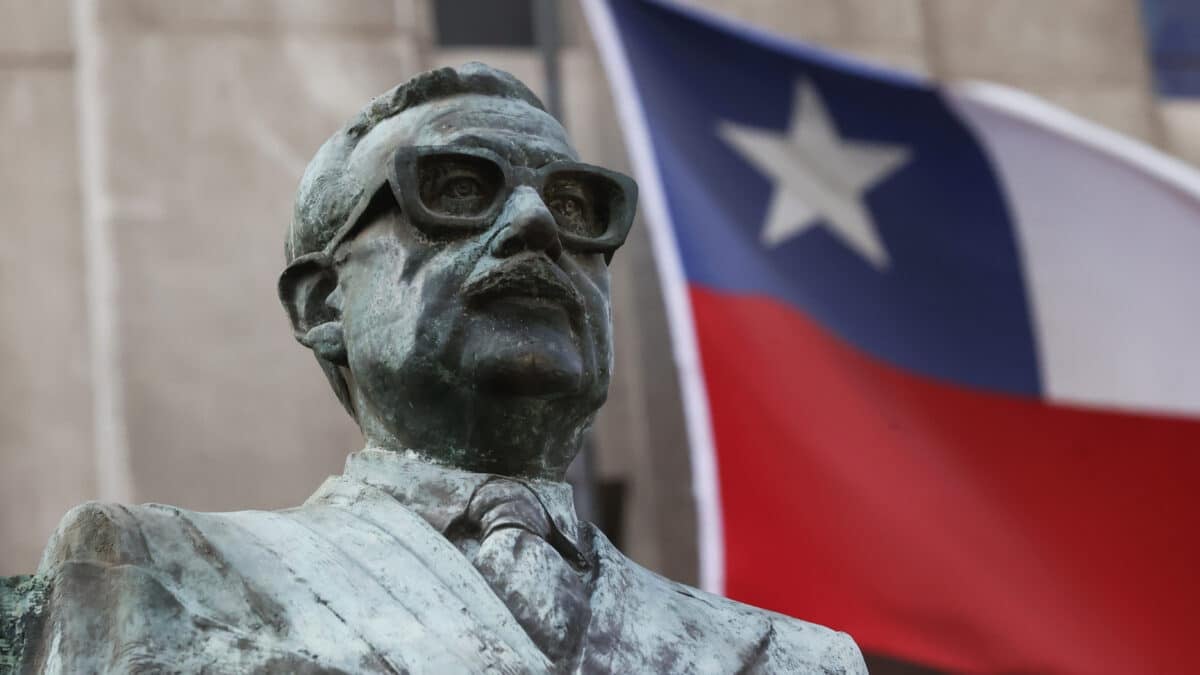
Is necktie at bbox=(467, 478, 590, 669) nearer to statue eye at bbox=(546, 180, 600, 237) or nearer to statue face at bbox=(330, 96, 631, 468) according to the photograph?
statue face at bbox=(330, 96, 631, 468)

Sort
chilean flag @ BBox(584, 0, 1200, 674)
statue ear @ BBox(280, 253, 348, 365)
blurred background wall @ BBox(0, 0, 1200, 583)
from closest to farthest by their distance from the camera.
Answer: statue ear @ BBox(280, 253, 348, 365)
chilean flag @ BBox(584, 0, 1200, 674)
blurred background wall @ BBox(0, 0, 1200, 583)

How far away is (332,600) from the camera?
3188 millimetres

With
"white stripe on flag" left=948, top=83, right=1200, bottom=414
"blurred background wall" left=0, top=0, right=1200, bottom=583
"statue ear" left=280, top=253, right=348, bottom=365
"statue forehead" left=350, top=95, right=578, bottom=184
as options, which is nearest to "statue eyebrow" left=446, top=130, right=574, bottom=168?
"statue forehead" left=350, top=95, right=578, bottom=184

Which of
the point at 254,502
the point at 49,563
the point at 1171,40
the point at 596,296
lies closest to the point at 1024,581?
the point at 254,502

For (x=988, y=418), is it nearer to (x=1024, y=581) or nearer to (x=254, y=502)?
(x=1024, y=581)

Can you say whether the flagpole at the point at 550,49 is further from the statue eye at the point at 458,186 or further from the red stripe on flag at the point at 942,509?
the statue eye at the point at 458,186

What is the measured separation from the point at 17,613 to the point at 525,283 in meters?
0.91

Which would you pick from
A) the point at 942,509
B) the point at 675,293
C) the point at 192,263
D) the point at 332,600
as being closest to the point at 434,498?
the point at 332,600

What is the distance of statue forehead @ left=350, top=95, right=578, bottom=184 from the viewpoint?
363 cm

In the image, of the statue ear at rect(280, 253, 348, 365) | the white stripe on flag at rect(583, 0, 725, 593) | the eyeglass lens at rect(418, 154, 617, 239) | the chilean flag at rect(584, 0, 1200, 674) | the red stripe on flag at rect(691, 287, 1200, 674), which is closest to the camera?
the eyeglass lens at rect(418, 154, 617, 239)

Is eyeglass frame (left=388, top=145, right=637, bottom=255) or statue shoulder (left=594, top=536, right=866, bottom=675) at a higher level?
eyeglass frame (left=388, top=145, right=637, bottom=255)

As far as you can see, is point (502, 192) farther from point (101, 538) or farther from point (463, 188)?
point (101, 538)

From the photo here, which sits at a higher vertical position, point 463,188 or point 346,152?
point 346,152

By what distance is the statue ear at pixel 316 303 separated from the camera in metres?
3.69
